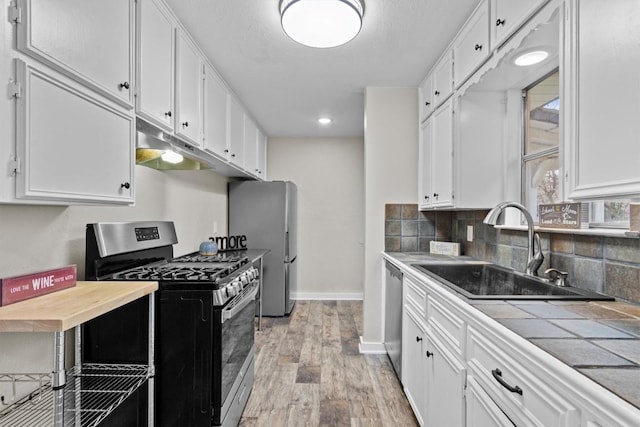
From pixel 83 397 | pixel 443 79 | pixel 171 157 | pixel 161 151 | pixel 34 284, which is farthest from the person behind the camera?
pixel 443 79

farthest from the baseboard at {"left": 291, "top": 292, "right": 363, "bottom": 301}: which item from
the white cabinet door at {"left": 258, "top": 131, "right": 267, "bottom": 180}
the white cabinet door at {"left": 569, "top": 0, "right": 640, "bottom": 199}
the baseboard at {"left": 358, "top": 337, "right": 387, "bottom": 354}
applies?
the white cabinet door at {"left": 569, "top": 0, "right": 640, "bottom": 199}

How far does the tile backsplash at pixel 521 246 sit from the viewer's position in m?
1.25

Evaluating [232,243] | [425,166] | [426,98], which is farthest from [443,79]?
[232,243]

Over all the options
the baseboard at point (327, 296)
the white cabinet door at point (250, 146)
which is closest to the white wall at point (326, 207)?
the baseboard at point (327, 296)

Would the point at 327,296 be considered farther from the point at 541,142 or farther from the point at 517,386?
the point at 517,386

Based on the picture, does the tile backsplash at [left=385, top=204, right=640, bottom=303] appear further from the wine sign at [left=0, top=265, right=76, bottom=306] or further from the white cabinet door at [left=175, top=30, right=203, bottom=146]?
the wine sign at [left=0, top=265, right=76, bottom=306]

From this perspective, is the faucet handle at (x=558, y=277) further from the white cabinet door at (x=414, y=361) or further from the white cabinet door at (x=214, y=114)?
the white cabinet door at (x=214, y=114)

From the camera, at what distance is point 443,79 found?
7.80ft

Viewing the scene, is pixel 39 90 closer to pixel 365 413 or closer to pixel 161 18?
pixel 161 18

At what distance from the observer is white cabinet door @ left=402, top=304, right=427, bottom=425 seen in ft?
5.96

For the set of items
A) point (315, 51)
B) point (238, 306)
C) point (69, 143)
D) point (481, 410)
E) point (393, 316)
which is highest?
point (315, 51)

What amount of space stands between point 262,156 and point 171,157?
2.29 m

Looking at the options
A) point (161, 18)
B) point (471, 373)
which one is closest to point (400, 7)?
point (161, 18)

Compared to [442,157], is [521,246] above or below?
below
